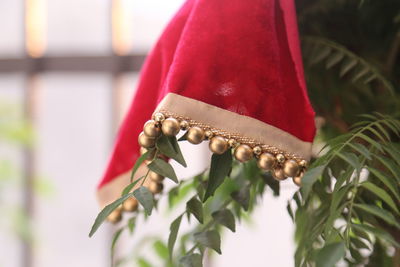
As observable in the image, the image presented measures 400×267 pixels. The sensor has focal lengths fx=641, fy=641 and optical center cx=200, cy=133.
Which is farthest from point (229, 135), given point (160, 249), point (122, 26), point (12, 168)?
point (12, 168)

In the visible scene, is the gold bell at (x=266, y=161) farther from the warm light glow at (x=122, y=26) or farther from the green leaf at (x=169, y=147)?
the warm light glow at (x=122, y=26)

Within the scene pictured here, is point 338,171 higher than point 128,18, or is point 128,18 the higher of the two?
point 338,171

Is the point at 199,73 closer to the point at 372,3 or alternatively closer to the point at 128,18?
the point at 372,3

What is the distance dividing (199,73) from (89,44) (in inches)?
78.4

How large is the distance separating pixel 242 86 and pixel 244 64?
0.02m

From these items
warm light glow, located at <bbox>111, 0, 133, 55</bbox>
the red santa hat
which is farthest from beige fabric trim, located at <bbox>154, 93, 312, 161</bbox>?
warm light glow, located at <bbox>111, 0, 133, 55</bbox>

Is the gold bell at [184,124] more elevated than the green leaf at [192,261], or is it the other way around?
the gold bell at [184,124]

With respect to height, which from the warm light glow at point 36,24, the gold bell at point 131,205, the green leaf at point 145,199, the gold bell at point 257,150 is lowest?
the warm light glow at point 36,24

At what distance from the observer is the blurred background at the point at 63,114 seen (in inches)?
95.0

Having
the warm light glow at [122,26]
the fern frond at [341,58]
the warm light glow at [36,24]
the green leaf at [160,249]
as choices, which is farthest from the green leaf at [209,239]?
the warm light glow at [36,24]

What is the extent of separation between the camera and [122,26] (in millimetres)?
2451

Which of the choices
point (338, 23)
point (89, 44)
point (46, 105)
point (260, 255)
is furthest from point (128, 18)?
point (338, 23)

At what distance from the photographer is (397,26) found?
0.79 meters

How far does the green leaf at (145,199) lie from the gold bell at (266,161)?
98 millimetres
